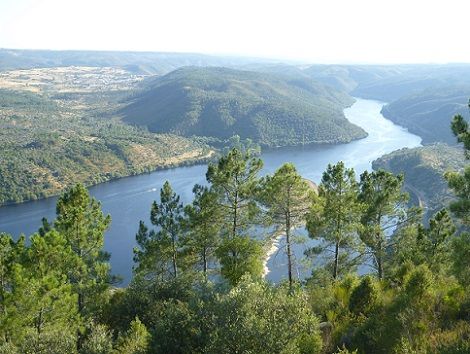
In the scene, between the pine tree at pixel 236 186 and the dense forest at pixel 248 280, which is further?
the pine tree at pixel 236 186

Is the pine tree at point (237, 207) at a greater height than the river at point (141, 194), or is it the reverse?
the pine tree at point (237, 207)

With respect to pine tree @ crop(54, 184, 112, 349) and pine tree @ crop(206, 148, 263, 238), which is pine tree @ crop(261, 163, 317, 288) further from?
pine tree @ crop(54, 184, 112, 349)

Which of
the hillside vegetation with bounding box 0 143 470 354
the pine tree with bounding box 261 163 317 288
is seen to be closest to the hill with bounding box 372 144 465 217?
the hillside vegetation with bounding box 0 143 470 354

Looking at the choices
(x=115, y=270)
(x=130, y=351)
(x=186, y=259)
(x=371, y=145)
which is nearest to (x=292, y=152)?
(x=371, y=145)

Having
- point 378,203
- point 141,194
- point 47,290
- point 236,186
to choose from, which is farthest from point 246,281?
point 141,194

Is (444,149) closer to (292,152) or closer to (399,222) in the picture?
(292,152)

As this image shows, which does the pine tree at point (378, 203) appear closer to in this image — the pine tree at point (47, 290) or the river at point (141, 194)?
the pine tree at point (47, 290)

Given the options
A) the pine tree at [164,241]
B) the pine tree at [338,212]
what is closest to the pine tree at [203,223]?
the pine tree at [164,241]
